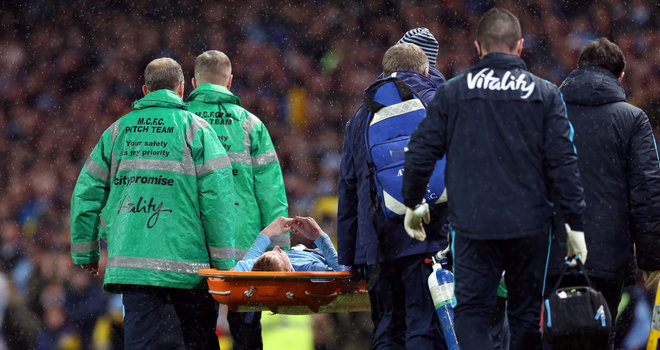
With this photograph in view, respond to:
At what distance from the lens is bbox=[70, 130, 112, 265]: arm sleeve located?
17.0 ft

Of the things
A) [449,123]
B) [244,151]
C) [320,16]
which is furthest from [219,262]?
[320,16]

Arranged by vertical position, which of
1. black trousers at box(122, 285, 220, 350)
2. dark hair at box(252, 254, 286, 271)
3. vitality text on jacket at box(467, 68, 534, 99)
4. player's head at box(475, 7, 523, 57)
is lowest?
black trousers at box(122, 285, 220, 350)

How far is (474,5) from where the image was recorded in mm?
7555

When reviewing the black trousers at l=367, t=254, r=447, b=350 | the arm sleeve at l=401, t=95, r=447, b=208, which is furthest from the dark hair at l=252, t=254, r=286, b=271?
the arm sleeve at l=401, t=95, r=447, b=208

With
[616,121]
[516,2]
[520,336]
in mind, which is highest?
[516,2]

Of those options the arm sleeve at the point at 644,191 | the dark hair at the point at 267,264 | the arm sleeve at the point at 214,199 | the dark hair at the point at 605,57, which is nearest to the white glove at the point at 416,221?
the arm sleeve at the point at 644,191

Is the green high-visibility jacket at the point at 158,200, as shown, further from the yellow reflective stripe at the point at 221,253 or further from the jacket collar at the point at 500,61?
the jacket collar at the point at 500,61

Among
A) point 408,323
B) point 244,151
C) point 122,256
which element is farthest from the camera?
→ point 244,151

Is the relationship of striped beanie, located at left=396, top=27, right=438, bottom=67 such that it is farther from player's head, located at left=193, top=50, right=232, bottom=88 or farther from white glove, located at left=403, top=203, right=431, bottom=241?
white glove, located at left=403, top=203, right=431, bottom=241

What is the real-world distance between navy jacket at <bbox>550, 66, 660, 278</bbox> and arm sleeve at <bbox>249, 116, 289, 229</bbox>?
1.92 m

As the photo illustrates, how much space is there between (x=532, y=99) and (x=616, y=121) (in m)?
0.75

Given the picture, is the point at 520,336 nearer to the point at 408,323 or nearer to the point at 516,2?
the point at 408,323

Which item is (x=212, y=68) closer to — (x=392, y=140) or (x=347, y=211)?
(x=347, y=211)

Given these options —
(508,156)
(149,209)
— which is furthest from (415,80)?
(149,209)
